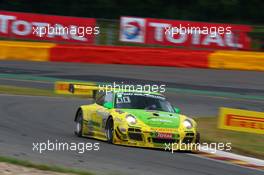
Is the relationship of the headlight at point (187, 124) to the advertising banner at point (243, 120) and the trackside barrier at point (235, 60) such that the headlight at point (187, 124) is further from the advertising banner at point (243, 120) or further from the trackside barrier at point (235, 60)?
the trackside barrier at point (235, 60)

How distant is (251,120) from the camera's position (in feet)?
42.3

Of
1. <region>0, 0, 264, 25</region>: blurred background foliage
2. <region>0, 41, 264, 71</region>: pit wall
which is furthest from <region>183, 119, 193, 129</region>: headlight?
<region>0, 0, 264, 25</region>: blurred background foliage

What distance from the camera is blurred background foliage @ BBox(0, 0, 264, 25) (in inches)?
1554

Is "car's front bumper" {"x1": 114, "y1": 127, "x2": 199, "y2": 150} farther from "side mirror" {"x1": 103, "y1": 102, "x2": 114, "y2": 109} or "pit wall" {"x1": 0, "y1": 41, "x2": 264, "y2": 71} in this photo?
"pit wall" {"x1": 0, "y1": 41, "x2": 264, "y2": 71}

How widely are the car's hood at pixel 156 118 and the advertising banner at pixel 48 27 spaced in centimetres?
1552

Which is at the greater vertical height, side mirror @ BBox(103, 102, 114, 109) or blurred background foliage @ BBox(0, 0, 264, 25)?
blurred background foliage @ BBox(0, 0, 264, 25)

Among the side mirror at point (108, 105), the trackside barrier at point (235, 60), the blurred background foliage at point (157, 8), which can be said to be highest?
the blurred background foliage at point (157, 8)

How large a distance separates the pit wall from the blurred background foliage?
1137 cm

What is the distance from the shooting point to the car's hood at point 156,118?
12.3 meters

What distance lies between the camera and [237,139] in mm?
13594

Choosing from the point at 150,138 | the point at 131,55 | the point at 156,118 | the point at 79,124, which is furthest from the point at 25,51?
the point at 150,138

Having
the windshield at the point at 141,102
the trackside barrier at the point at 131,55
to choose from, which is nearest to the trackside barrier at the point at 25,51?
the trackside barrier at the point at 131,55

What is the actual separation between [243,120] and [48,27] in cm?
1664

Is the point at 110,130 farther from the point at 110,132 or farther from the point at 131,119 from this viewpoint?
the point at 131,119
